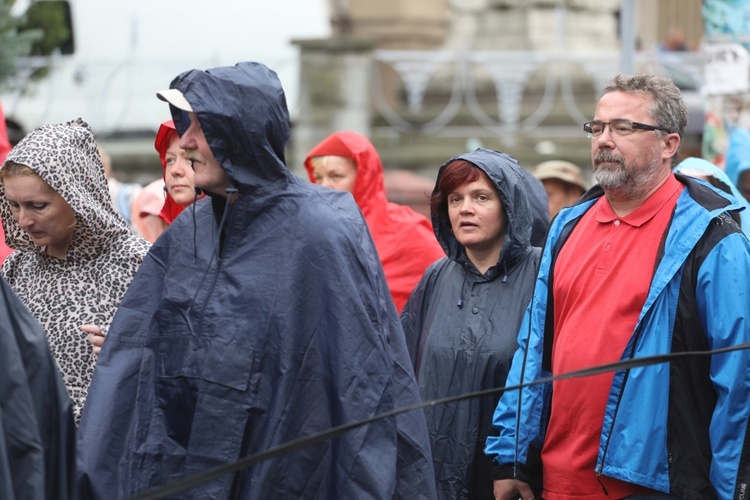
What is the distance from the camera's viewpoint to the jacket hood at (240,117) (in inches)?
167

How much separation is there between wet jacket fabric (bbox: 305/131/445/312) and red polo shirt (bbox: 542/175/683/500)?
8.50 feet

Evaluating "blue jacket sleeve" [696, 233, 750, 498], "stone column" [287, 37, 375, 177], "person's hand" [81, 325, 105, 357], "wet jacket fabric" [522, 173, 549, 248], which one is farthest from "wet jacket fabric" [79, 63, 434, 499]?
"stone column" [287, 37, 375, 177]

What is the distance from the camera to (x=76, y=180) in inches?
200

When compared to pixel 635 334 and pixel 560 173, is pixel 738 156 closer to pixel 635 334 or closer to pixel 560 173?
pixel 560 173

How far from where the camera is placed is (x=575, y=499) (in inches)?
184

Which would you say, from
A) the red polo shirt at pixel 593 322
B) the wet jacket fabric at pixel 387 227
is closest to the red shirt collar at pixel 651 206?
the red polo shirt at pixel 593 322

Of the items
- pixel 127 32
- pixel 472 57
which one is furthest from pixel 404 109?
pixel 127 32

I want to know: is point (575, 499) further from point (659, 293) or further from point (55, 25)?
point (55, 25)

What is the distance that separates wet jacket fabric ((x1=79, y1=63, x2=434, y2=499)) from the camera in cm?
415

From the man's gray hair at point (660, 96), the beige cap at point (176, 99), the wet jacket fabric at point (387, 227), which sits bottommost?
the wet jacket fabric at point (387, 227)

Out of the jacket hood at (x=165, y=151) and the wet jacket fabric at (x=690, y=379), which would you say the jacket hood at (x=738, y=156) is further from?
the wet jacket fabric at (x=690, y=379)

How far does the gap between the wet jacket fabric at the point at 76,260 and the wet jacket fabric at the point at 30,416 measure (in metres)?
1.14

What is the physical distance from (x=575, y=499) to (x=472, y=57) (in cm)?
1361

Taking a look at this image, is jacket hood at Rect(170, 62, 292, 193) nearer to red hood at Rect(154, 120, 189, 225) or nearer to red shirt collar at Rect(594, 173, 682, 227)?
red shirt collar at Rect(594, 173, 682, 227)
